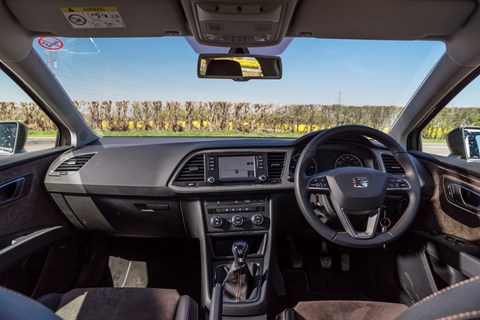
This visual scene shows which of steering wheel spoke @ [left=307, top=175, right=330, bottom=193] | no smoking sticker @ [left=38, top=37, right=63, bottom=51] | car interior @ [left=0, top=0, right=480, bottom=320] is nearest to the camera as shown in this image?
car interior @ [left=0, top=0, right=480, bottom=320]

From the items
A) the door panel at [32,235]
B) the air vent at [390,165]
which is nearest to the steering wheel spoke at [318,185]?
the air vent at [390,165]

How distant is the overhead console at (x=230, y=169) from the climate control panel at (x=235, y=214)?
0.15 metres

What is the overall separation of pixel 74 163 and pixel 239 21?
1.63 m

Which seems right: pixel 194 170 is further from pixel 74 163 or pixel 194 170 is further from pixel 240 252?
pixel 74 163

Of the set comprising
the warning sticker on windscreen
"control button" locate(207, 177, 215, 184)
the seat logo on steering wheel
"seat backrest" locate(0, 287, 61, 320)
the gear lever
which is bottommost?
the gear lever

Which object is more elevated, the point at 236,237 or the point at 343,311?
the point at 236,237

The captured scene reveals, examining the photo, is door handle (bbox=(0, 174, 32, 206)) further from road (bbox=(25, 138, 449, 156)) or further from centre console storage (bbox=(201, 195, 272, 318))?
centre console storage (bbox=(201, 195, 272, 318))

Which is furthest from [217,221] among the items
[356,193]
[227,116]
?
[227,116]

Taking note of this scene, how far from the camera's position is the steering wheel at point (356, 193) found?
191 centimetres

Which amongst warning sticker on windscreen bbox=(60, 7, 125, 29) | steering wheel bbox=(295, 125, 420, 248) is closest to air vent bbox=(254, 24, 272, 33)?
steering wheel bbox=(295, 125, 420, 248)

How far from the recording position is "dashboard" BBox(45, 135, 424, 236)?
7.85 ft

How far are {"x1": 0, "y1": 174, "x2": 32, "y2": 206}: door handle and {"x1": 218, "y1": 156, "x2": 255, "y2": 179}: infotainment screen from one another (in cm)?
134

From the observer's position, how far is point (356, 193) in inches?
76.6

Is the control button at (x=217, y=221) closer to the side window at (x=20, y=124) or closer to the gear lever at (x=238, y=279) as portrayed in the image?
the gear lever at (x=238, y=279)
